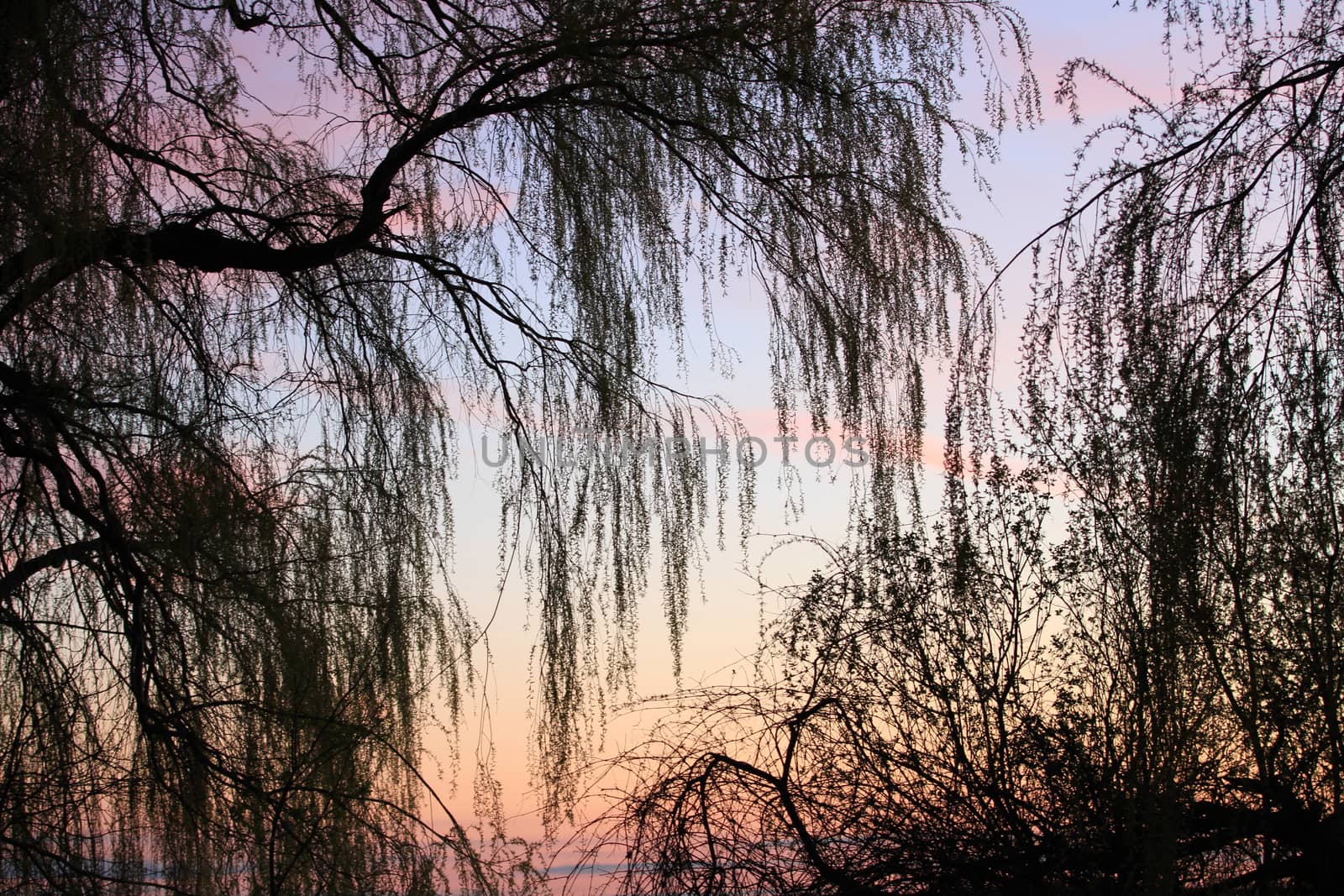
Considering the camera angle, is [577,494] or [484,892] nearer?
[484,892]

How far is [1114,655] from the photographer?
98.3 inches

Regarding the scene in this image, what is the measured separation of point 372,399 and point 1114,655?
68.2 inches

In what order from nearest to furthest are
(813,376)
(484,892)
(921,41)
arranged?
(484,892) < (813,376) < (921,41)

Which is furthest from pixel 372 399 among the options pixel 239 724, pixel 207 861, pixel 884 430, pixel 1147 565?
pixel 1147 565

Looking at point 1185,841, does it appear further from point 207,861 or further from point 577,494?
point 207,861

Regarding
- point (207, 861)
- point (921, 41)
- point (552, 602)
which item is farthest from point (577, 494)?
point (921, 41)

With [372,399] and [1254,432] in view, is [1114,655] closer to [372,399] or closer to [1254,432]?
[1254,432]

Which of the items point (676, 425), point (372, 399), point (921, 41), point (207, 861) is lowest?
point (207, 861)

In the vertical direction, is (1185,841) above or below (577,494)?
below

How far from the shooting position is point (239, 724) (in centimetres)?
216

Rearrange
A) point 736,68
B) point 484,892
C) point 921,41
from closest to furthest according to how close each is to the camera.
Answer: point 484,892
point 921,41
point 736,68

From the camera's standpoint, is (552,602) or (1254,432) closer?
(1254,432)

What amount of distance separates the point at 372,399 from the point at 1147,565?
170 centimetres

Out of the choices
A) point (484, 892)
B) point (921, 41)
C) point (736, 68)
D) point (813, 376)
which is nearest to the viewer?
point (484, 892)
